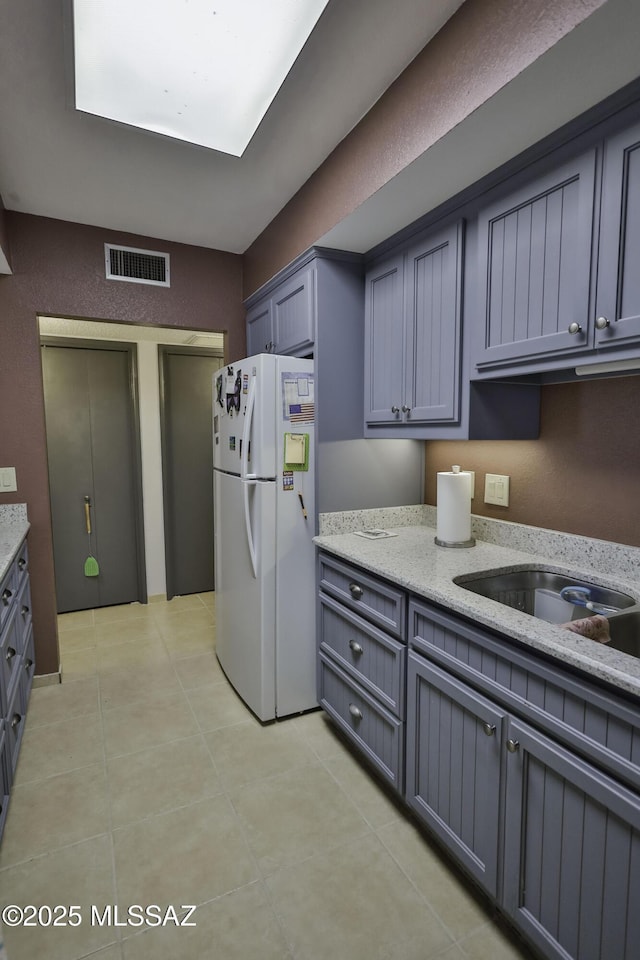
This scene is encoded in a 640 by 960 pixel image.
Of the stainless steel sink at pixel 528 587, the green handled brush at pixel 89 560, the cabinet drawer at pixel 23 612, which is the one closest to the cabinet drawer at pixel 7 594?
the cabinet drawer at pixel 23 612

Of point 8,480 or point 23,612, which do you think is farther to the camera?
point 8,480

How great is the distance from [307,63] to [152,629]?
3.29 metres

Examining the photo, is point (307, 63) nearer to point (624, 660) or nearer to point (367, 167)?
point (367, 167)

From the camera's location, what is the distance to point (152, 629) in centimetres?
347

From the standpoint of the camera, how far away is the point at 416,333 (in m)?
1.96

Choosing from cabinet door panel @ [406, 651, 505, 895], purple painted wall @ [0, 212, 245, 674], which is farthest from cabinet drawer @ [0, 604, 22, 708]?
cabinet door panel @ [406, 651, 505, 895]

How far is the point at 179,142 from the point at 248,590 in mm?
1881

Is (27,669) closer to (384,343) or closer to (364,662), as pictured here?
(364,662)

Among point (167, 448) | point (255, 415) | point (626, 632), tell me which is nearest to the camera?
point (626, 632)

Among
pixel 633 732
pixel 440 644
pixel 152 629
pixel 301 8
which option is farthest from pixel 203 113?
pixel 152 629

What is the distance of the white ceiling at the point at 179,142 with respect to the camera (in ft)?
4.36

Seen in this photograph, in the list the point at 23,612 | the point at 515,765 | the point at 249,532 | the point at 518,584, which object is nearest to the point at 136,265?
the point at 249,532

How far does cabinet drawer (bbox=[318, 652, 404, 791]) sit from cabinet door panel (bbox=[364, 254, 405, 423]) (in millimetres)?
1145

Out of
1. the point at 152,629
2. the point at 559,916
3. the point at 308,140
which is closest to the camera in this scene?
the point at 559,916
